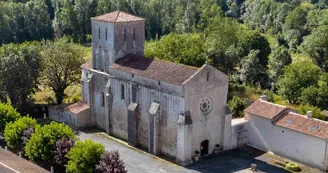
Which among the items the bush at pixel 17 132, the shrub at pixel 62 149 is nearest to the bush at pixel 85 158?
the shrub at pixel 62 149

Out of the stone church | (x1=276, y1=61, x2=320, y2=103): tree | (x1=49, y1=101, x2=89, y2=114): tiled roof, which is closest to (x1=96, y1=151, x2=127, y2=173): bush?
the stone church

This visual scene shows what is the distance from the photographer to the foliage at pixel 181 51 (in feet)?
207

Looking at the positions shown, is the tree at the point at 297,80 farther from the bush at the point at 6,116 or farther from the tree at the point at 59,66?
the bush at the point at 6,116

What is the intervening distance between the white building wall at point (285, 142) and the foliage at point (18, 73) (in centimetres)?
2770

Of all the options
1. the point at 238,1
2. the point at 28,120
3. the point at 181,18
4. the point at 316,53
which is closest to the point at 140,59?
the point at 28,120

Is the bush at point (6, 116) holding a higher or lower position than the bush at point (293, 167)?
higher

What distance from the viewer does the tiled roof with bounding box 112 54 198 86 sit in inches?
1636

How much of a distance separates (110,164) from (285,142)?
19006mm

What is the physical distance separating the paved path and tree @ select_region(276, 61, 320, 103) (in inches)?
688

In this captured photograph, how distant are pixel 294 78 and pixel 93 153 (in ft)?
115

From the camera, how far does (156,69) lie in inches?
1724

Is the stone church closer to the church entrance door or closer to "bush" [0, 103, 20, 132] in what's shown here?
the church entrance door

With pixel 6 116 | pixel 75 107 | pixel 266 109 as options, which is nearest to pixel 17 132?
pixel 6 116

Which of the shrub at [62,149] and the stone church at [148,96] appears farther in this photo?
the stone church at [148,96]
